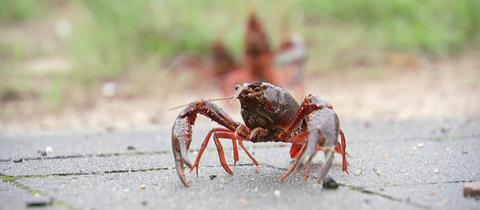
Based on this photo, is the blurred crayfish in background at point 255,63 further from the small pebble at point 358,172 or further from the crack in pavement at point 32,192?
the crack in pavement at point 32,192

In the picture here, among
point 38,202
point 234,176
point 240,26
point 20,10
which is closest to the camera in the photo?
point 38,202

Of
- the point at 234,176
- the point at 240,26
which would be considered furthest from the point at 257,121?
the point at 240,26

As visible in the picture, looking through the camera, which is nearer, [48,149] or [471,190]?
[471,190]

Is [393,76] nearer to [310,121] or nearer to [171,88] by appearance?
[171,88]

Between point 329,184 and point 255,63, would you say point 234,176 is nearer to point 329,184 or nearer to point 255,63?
point 329,184

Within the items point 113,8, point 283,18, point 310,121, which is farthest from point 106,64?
point 310,121

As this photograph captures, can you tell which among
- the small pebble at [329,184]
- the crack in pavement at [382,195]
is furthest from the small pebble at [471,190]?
the small pebble at [329,184]

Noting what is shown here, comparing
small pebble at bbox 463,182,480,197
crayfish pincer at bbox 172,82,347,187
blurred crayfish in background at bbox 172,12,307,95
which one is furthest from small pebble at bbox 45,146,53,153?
blurred crayfish in background at bbox 172,12,307,95
